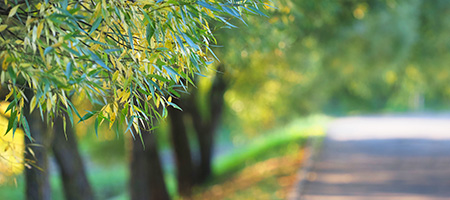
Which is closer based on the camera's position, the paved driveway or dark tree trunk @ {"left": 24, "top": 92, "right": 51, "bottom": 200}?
dark tree trunk @ {"left": 24, "top": 92, "right": 51, "bottom": 200}

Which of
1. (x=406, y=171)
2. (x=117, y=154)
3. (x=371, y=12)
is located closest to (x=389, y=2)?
(x=371, y=12)

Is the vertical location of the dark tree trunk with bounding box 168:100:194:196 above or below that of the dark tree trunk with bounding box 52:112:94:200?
above

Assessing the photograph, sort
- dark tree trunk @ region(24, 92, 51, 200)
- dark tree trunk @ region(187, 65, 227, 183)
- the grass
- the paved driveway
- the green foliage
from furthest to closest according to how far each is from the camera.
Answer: the grass → dark tree trunk @ region(187, 65, 227, 183) → the paved driveway → dark tree trunk @ region(24, 92, 51, 200) → the green foliage

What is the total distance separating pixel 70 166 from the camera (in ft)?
25.9

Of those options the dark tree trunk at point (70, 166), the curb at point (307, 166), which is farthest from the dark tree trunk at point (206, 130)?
the dark tree trunk at point (70, 166)

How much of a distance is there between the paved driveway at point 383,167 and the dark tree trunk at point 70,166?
457 centimetres

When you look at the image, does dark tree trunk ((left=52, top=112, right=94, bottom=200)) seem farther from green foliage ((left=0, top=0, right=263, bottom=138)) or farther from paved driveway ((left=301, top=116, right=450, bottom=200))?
green foliage ((left=0, top=0, right=263, bottom=138))

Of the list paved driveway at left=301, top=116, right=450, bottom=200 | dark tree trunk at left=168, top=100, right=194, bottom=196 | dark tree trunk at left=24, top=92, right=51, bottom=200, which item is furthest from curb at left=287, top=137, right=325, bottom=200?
dark tree trunk at left=24, top=92, right=51, bottom=200

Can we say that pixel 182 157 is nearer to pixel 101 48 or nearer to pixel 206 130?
pixel 206 130

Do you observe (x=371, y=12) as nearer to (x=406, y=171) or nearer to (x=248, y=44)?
(x=406, y=171)

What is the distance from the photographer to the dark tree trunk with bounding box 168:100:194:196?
15.1m

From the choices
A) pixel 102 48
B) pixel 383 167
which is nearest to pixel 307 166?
pixel 383 167

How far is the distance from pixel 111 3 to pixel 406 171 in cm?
1255

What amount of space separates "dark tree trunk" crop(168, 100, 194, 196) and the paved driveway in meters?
3.65
